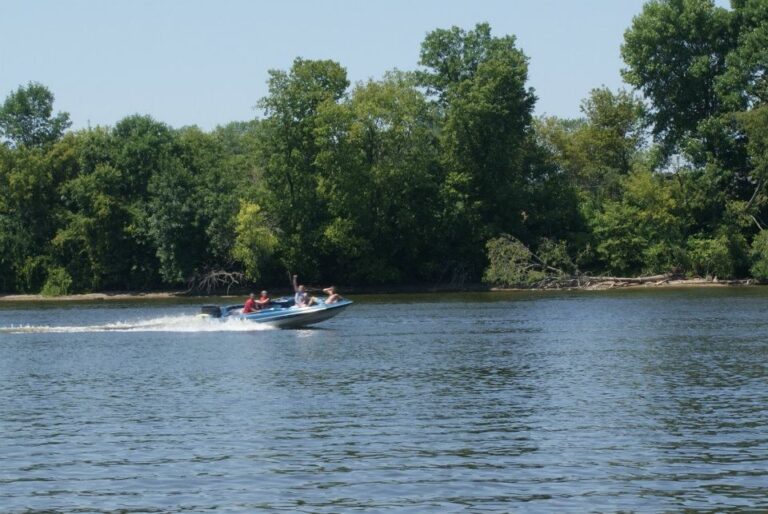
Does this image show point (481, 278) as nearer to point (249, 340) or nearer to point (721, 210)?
point (721, 210)

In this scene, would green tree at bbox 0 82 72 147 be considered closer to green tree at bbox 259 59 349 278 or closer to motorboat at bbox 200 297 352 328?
green tree at bbox 259 59 349 278

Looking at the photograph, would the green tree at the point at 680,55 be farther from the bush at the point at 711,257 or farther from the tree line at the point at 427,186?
the bush at the point at 711,257

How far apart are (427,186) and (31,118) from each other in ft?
128

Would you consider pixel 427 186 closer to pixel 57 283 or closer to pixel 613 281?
pixel 613 281

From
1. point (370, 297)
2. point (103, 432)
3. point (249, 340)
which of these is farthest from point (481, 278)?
point (103, 432)

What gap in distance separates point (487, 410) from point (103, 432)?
8865mm

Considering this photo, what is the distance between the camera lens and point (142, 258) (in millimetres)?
95250

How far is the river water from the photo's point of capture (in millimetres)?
19438

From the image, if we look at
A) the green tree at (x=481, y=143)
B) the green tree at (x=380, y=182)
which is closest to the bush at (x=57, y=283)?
the green tree at (x=380, y=182)

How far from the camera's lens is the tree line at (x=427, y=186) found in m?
84.4

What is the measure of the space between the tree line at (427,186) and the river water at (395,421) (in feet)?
115

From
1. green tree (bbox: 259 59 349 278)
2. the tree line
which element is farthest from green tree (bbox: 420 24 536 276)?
green tree (bbox: 259 59 349 278)

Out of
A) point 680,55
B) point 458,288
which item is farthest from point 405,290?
point 680,55

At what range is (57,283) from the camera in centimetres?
9575
